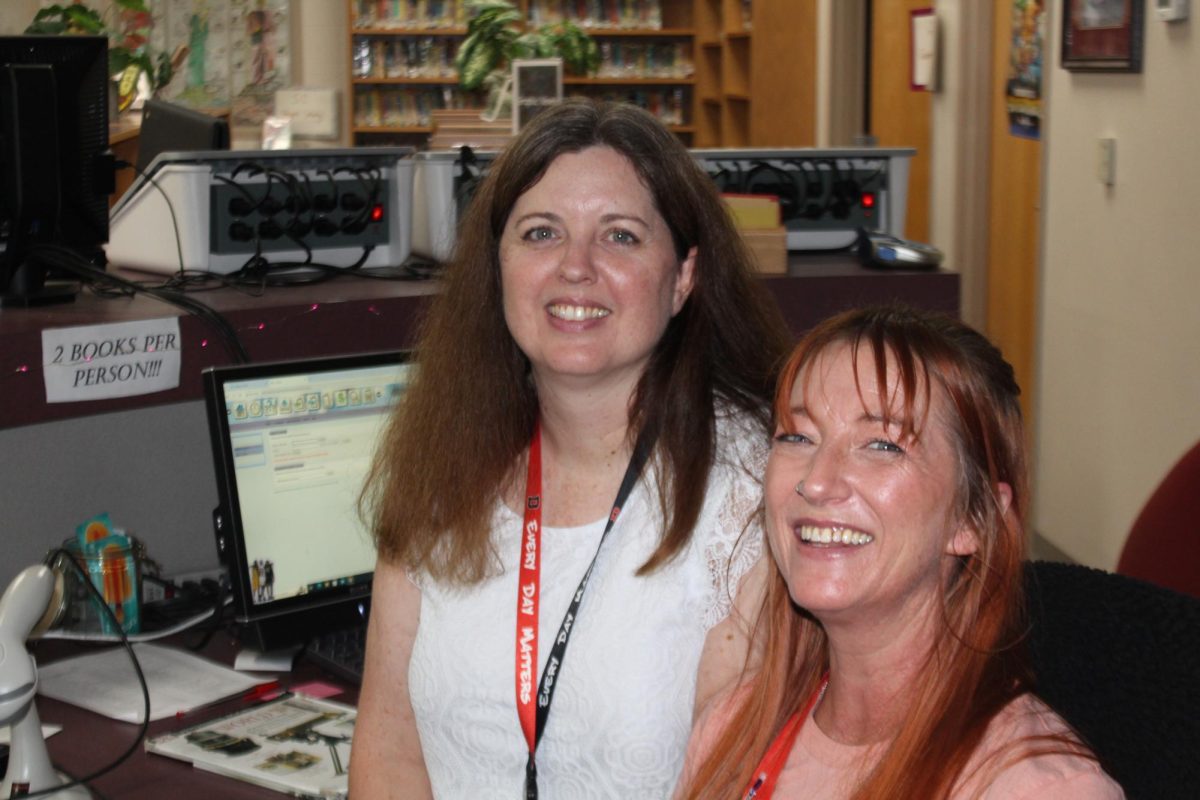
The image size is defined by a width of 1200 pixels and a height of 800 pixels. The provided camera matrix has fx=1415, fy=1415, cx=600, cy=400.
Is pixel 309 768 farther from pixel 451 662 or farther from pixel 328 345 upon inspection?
pixel 328 345

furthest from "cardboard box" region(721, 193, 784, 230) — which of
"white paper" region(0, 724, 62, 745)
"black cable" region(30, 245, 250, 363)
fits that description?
"white paper" region(0, 724, 62, 745)

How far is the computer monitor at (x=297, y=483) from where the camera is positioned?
182cm

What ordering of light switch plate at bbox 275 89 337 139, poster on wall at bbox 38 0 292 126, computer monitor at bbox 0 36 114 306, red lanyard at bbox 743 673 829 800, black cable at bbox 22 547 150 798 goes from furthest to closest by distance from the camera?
poster on wall at bbox 38 0 292 126, light switch plate at bbox 275 89 337 139, computer monitor at bbox 0 36 114 306, black cable at bbox 22 547 150 798, red lanyard at bbox 743 673 829 800

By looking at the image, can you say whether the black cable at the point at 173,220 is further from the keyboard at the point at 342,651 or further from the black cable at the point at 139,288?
the keyboard at the point at 342,651

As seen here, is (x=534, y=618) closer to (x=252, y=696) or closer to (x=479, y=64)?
(x=252, y=696)

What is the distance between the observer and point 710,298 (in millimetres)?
1598

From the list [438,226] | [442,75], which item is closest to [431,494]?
[438,226]

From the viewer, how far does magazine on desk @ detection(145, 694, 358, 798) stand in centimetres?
155

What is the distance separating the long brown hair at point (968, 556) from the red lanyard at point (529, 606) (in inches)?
17.3

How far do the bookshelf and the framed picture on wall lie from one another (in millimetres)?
4536

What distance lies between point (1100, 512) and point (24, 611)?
3.02 m

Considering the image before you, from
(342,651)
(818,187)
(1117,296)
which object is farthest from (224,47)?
(342,651)

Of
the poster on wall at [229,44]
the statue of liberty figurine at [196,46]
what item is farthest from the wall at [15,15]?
the statue of liberty figurine at [196,46]

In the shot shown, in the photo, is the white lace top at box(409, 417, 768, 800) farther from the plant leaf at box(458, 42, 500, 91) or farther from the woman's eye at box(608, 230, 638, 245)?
the plant leaf at box(458, 42, 500, 91)
